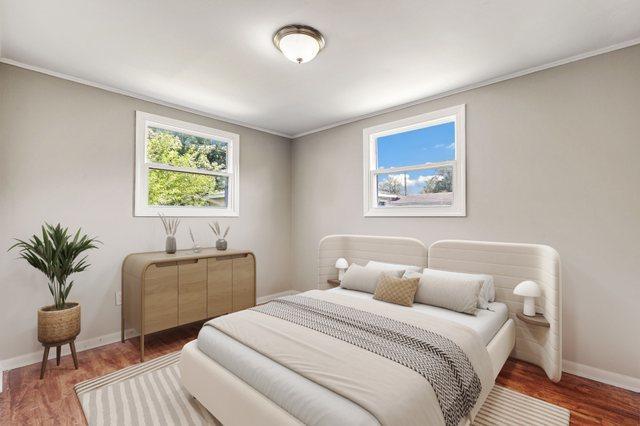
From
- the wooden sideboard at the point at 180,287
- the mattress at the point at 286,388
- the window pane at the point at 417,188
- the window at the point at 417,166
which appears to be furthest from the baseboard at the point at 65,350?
the window pane at the point at 417,188

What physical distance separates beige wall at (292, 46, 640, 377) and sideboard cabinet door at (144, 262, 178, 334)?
8.96 ft

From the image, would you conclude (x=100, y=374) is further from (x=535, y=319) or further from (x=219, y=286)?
(x=535, y=319)

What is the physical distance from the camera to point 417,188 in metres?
3.55

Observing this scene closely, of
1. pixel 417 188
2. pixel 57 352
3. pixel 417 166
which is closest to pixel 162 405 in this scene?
pixel 57 352

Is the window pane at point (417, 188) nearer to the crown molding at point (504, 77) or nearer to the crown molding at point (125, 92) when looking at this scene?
the crown molding at point (504, 77)

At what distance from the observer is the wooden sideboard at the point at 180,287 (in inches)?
111

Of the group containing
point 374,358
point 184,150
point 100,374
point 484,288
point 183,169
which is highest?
point 184,150

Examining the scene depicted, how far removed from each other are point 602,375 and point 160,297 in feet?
12.4

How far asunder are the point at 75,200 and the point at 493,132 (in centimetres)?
403

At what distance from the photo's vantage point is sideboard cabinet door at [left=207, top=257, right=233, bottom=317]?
328cm

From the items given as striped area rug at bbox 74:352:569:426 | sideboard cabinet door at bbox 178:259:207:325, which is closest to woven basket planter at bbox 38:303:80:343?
striped area rug at bbox 74:352:569:426

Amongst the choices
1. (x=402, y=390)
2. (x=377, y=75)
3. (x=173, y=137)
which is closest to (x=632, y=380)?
(x=402, y=390)

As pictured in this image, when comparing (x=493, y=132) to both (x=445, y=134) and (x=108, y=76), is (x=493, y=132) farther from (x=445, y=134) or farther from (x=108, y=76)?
(x=108, y=76)

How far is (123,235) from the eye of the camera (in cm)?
316
